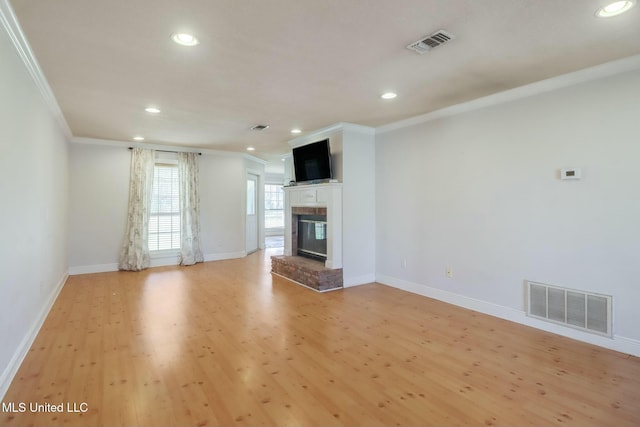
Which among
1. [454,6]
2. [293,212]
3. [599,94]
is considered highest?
[454,6]

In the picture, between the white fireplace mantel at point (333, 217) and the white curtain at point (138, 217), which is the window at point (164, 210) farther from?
the white fireplace mantel at point (333, 217)

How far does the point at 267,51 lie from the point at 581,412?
129 inches

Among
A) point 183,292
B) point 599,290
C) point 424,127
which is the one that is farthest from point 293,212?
point 599,290

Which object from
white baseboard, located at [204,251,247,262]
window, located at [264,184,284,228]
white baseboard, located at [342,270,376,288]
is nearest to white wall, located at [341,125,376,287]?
white baseboard, located at [342,270,376,288]

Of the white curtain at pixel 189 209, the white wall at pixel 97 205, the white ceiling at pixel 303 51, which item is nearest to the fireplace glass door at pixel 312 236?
the white ceiling at pixel 303 51

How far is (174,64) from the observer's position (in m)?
2.76

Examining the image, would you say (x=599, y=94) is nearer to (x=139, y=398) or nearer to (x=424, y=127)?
(x=424, y=127)

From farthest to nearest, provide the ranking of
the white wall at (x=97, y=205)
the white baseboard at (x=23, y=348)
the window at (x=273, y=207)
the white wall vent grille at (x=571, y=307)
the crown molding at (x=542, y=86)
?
1. the window at (x=273, y=207)
2. the white wall at (x=97, y=205)
3. the white wall vent grille at (x=571, y=307)
4. the crown molding at (x=542, y=86)
5. the white baseboard at (x=23, y=348)

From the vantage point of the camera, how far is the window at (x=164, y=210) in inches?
259

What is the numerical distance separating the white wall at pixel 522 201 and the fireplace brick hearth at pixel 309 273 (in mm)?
927

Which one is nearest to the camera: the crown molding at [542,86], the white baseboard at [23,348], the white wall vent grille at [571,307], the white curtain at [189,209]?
the white baseboard at [23,348]

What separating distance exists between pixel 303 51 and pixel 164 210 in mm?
5343

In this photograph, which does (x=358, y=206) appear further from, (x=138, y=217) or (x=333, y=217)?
(x=138, y=217)

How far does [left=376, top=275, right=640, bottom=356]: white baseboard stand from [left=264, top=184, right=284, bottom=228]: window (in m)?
7.89
